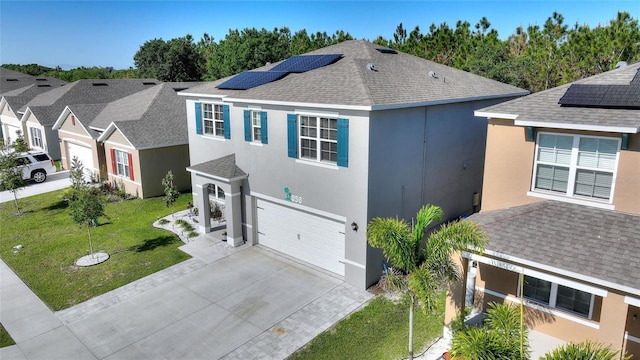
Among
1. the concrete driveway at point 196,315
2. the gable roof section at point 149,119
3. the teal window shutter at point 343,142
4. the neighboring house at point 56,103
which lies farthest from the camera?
the neighboring house at point 56,103

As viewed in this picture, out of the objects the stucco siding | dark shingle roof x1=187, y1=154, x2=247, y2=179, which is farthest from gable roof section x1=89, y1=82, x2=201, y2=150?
dark shingle roof x1=187, y1=154, x2=247, y2=179

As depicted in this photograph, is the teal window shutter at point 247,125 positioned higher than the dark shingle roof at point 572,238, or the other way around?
the teal window shutter at point 247,125

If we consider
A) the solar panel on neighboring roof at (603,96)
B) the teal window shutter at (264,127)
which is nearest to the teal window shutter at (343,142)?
the teal window shutter at (264,127)

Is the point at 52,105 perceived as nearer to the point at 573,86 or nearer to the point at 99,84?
the point at 99,84

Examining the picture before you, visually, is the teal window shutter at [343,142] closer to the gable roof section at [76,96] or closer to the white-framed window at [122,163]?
the white-framed window at [122,163]

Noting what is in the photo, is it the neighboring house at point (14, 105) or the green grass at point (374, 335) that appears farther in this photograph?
the neighboring house at point (14, 105)

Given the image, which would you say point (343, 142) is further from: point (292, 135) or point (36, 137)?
point (36, 137)
